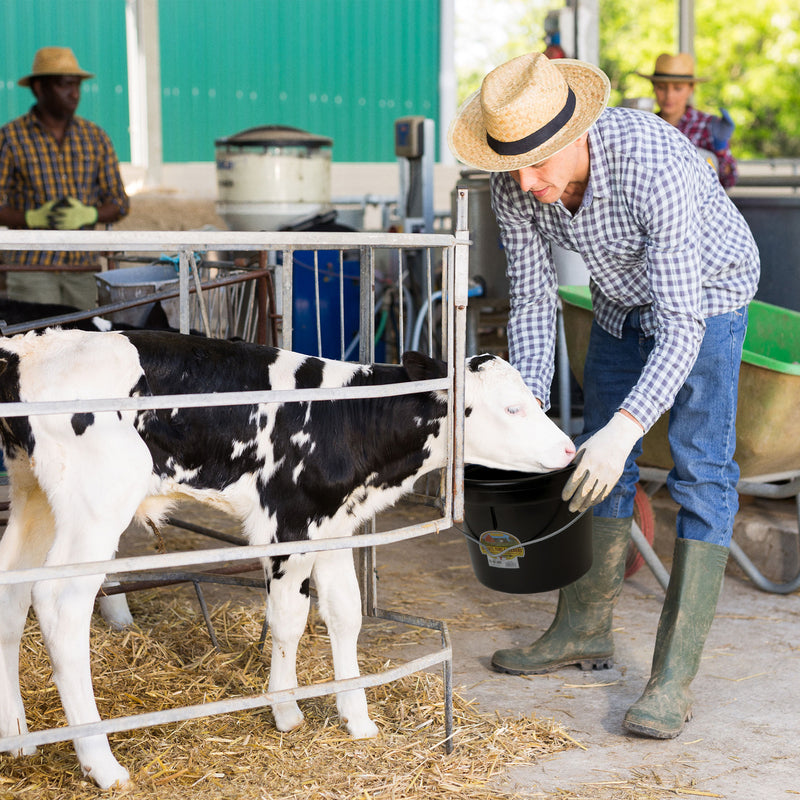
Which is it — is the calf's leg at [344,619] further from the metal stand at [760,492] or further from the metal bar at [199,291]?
the metal stand at [760,492]

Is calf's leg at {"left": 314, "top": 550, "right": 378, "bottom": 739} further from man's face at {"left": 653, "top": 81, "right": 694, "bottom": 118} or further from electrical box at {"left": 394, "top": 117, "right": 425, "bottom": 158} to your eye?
man's face at {"left": 653, "top": 81, "right": 694, "bottom": 118}

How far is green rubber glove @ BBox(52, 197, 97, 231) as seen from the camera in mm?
5707

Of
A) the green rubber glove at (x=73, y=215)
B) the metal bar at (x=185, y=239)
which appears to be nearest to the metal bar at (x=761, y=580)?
the metal bar at (x=185, y=239)

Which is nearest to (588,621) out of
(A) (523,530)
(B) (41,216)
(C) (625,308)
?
(A) (523,530)

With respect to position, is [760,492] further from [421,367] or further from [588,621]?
[421,367]

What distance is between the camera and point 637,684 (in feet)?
10.6

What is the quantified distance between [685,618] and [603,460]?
0.64 meters

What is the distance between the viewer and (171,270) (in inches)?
188

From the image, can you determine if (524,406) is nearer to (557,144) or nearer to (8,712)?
(557,144)

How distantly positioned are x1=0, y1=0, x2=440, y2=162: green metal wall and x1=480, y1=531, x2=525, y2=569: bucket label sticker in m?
7.88

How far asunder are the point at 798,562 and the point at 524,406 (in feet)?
7.20

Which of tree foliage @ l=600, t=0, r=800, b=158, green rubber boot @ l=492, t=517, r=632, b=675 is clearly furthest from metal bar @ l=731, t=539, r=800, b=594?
tree foliage @ l=600, t=0, r=800, b=158

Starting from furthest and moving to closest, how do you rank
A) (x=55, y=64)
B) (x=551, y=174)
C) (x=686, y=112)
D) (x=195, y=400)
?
(x=686, y=112)
(x=55, y=64)
(x=551, y=174)
(x=195, y=400)

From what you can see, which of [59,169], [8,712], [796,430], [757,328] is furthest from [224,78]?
[8,712]
